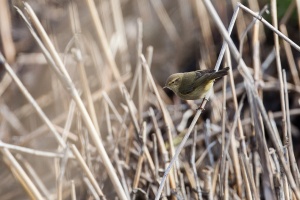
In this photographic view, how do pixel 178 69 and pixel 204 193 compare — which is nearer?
pixel 204 193

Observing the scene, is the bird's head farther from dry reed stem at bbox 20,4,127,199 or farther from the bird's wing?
dry reed stem at bbox 20,4,127,199

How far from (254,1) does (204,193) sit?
154 centimetres

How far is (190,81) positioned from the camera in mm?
2266

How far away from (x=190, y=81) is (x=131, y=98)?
0.43 m

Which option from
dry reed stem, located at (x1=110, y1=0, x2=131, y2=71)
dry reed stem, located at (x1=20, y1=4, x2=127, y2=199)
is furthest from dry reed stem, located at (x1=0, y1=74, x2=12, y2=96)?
dry reed stem, located at (x1=20, y1=4, x2=127, y2=199)

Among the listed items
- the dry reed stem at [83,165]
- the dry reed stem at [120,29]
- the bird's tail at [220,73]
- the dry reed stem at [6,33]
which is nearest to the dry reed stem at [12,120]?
the dry reed stem at [6,33]

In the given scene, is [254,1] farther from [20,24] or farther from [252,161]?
[20,24]

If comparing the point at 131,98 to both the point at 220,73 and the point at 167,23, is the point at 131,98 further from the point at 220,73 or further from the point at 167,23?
the point at 167,23

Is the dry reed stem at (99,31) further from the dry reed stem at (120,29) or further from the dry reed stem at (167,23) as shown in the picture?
the dry reed stem at (167,23)

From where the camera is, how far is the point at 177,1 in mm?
3840

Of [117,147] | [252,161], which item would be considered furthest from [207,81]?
[117,147]

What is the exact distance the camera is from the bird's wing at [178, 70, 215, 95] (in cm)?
220

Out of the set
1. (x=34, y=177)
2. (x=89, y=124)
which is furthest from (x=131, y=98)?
(x=89, y=124)

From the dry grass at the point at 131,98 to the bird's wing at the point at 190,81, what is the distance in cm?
13
